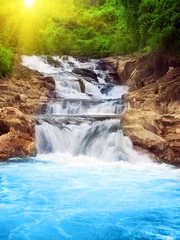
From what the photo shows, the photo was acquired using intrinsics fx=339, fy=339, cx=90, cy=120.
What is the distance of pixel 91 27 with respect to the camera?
33.3m

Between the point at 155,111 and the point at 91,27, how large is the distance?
68.9 ft

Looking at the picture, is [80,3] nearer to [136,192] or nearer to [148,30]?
[148,30]

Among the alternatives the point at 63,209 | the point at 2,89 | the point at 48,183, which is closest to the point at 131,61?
the point at 2,89


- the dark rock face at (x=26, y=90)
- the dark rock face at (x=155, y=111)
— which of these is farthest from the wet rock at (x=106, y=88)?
the dark rock face at (x=26, y=90)

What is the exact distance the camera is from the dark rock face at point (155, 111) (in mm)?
11320

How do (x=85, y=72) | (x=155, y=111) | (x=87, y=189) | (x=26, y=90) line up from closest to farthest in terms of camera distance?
(x=87, y=189), (x=155, y=111), (x=26, y=90), (x=85, y=72)

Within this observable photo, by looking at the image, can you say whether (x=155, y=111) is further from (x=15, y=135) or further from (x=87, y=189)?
(x=87, y=189)

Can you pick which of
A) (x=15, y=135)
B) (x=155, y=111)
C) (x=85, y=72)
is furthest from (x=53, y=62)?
(x=15, y=135)

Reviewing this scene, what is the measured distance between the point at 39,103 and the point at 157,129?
737 cm

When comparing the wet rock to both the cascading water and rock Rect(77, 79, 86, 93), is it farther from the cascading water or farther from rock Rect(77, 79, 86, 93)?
the cascading water

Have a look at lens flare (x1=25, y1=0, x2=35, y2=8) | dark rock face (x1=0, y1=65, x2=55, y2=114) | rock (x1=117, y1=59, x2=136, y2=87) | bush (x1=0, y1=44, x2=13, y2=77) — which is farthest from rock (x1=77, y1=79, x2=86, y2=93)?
lens flare (x1=25, y1=0, x2=35, y2=8)

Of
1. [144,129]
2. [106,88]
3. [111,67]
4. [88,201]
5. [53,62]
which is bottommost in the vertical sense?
[88,201]

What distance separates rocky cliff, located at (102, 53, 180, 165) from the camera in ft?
37.2

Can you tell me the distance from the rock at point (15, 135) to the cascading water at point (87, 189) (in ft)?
1.66
